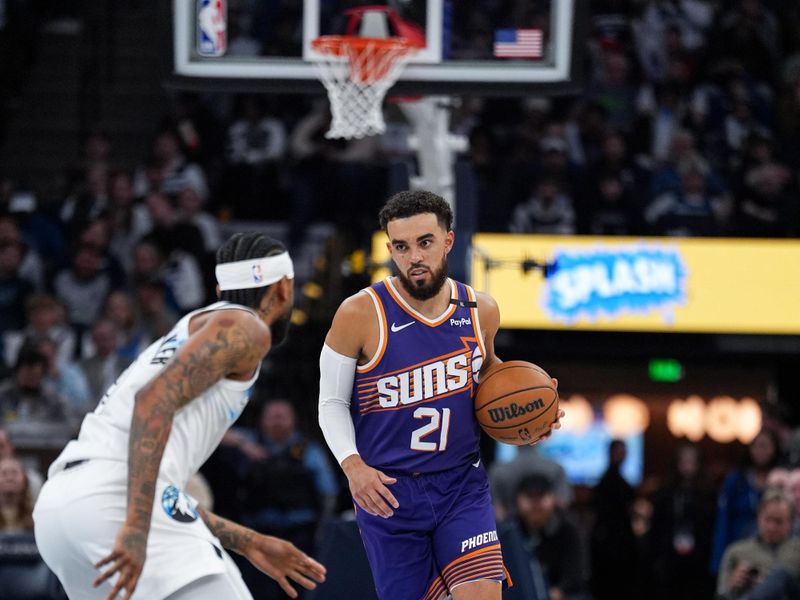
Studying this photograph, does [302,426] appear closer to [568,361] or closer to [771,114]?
[568,361]

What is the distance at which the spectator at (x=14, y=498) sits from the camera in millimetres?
8750

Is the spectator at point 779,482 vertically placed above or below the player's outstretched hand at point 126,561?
below

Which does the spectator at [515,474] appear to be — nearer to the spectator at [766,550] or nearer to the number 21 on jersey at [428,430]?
the spectator at [766,550]

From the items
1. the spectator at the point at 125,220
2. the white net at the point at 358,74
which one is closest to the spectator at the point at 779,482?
the white net at the point at 358,74

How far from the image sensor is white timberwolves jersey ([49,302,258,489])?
184 inches

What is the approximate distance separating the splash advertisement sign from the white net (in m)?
5.20

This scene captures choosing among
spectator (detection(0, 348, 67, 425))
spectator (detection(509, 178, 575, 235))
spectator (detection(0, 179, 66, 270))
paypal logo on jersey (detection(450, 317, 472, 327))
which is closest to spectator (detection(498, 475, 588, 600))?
spectator (detection(0, 348, 67, 425))

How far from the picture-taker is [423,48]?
27.0ft

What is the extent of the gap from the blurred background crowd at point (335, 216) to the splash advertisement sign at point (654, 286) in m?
0.25

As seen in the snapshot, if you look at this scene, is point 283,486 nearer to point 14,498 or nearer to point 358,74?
point 14,498

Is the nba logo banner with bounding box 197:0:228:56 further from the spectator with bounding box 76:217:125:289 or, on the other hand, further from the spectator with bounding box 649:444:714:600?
the spectator with bounding box 649:444:714:600

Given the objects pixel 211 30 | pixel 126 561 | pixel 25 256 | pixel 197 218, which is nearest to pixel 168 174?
pixel 197 218

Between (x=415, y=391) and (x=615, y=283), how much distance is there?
7983mm

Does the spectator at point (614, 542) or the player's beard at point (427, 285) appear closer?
the player's beard at point (427, 285)
